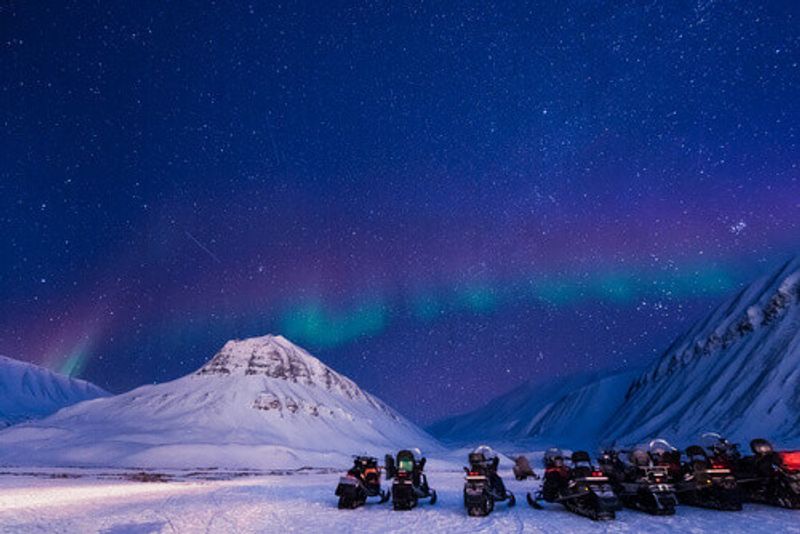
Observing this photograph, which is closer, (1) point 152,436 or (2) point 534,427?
(1) point 152,436

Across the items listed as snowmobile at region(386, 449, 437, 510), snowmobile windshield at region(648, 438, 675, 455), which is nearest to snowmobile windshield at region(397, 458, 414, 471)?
snowmobile at region(386, 449, 437, 510)

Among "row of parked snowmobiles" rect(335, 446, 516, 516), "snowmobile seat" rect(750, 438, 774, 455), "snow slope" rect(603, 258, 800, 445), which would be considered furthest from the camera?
"snow slope" rect(603, 258, 800, 445)

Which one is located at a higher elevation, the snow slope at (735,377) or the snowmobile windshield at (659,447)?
the snow slope at (735,377)

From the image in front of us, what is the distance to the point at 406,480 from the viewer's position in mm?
17359

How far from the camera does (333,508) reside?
733 inches

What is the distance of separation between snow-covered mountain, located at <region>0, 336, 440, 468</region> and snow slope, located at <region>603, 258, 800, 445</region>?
55.2 m

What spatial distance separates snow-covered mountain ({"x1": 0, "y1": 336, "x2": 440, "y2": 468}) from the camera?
87.0m

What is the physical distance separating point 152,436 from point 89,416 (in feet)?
137

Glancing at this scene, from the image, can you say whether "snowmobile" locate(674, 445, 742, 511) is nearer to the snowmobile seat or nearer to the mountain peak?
the snowmobile seat

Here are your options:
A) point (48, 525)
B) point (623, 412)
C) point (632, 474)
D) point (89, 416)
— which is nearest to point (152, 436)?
point (89, 416)

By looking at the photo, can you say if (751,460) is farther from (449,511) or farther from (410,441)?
(410,441)

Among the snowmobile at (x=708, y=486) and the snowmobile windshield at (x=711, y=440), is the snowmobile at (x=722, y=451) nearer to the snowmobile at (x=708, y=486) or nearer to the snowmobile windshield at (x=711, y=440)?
the snowmobile windshield at (x=711, y=440)

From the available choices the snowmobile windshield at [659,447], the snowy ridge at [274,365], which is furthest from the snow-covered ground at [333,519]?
the snowy ridge at [274,365]

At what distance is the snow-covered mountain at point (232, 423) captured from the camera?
87.0 meters
